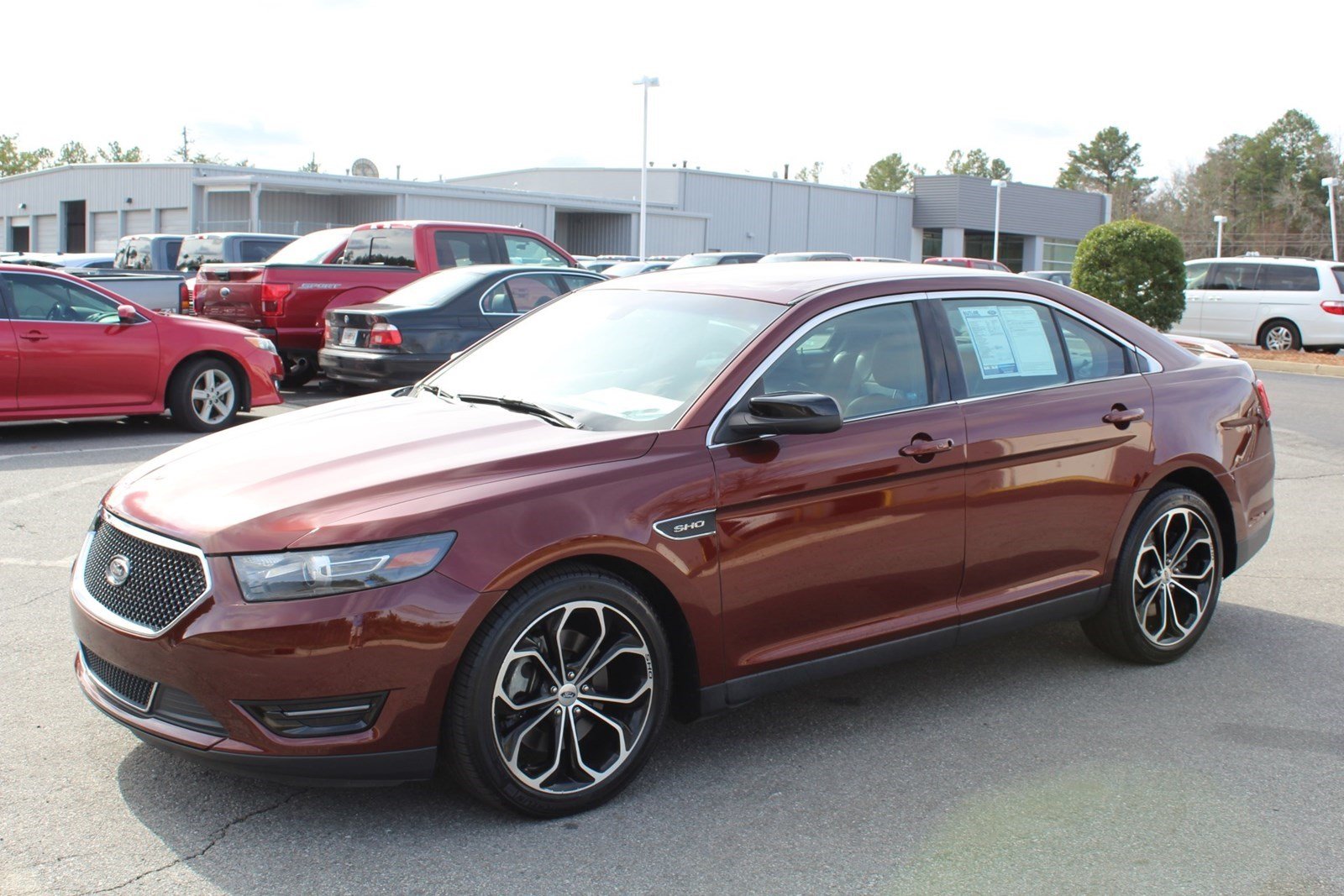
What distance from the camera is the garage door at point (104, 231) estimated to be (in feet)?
147

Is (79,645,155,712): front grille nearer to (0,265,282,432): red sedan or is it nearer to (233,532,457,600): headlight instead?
(233,532,457,600): headlight

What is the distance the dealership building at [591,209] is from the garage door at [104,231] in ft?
0.23

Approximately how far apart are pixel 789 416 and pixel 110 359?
8576 millimetres

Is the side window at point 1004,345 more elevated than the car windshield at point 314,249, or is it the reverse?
the car windshield at point 314,249

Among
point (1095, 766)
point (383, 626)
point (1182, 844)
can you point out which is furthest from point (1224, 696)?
point (383, 626)

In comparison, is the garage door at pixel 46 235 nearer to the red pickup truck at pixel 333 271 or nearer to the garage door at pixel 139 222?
the garage door at pixel 139 222

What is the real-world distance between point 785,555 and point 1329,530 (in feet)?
18.0

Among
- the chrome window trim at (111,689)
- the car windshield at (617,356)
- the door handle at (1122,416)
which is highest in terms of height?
the car windshield at (617,356)

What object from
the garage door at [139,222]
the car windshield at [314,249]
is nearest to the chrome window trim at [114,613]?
the car windshield at [314,249]

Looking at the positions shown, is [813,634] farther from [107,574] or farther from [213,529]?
[107,574]

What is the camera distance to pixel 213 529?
3.46 meters

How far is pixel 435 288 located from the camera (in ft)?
42.2

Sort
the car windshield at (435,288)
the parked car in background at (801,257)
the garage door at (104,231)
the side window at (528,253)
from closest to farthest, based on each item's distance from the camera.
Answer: the car windshield at (435,288) → the side window at (528,253) → the parked car in background at (801,257) → the garage door at (104,231)

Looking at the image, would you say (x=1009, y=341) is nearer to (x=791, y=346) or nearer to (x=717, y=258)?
(x=791, y=346)
